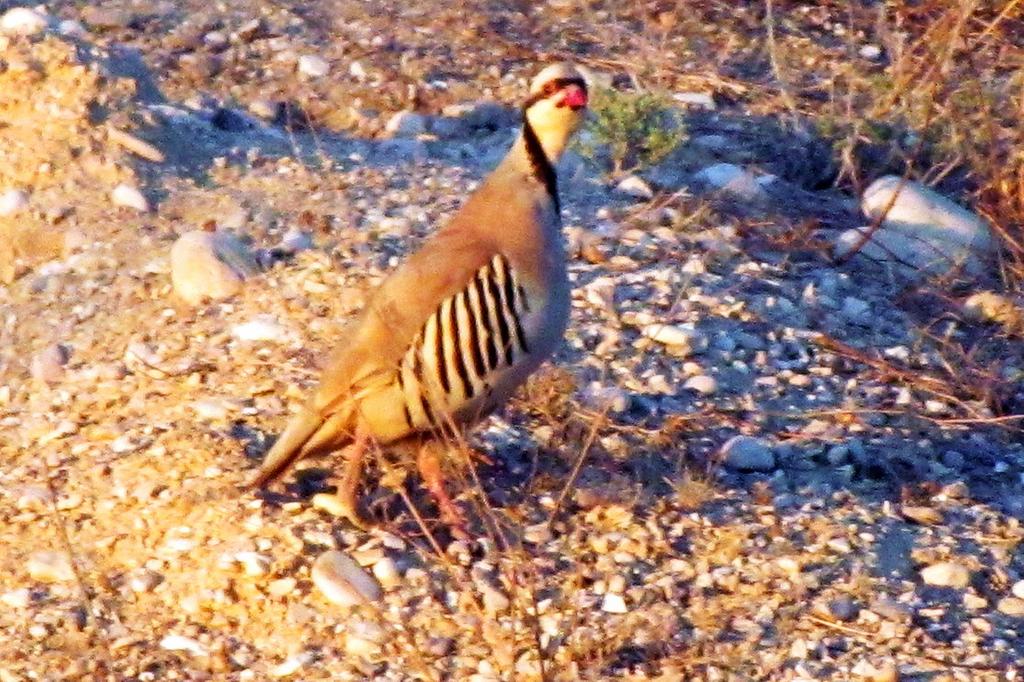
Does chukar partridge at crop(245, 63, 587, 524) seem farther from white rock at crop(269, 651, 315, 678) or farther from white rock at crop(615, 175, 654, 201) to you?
white rock at crop(615, 175, 654, 201)

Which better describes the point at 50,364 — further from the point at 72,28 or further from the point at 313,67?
the point at 72,28

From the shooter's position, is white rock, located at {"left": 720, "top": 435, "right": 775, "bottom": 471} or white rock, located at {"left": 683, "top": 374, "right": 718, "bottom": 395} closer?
white rock, located at {"left": 720, "top": 435, "right": 775, "bottom": 471}

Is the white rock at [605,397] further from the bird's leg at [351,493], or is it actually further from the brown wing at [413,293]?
the bird's leg at [351,493]

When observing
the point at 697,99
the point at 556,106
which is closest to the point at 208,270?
the point at 556,106

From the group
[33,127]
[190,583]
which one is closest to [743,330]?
[190,583]

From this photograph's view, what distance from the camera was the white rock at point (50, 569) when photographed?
3.92m

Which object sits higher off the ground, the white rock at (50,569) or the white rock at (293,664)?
the white rock at (50,569)

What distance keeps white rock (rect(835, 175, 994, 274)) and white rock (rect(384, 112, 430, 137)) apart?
1.45 m

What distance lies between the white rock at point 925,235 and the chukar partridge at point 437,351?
5.64 feet

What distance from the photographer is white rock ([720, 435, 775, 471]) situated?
14.5 ft

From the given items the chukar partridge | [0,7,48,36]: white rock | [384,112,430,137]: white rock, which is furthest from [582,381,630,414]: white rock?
[0,7,48,36]: white rock

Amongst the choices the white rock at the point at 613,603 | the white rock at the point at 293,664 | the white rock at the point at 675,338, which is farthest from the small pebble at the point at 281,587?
the white rock at the point at 675,338

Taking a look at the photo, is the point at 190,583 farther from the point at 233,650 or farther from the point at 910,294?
the point at 910,294

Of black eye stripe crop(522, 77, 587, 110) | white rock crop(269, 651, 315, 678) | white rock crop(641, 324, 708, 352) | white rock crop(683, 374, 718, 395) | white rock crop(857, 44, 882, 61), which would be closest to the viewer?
white rock crop(269, 651, 315, 678)
